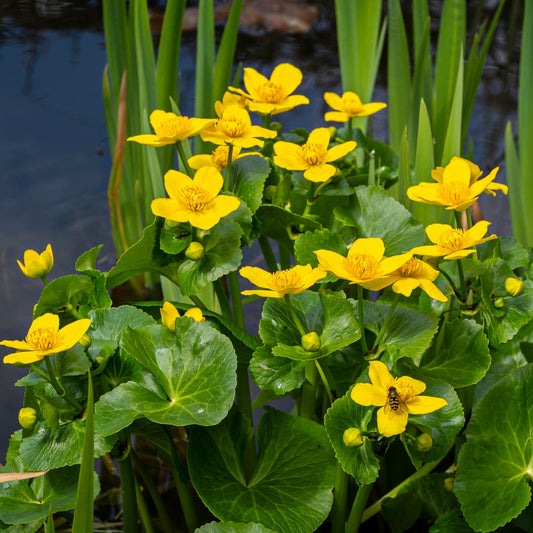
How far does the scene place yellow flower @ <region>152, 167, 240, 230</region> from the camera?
2.13ft

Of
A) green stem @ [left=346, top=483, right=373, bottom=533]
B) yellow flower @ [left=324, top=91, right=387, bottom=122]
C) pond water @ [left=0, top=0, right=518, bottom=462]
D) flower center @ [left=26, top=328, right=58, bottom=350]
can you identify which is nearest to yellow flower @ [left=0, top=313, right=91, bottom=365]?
flower center @ [left=26, top=328, right=58, bottom=350]

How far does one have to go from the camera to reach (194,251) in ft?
2.22

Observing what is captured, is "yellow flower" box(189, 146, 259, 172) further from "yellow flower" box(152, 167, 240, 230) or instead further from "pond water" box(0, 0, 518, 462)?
"pond water" box(0, 0, 518, 462)

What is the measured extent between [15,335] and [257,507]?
95 cm

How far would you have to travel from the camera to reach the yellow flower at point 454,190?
66 centimetres

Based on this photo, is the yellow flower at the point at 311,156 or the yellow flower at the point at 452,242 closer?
the yellow flower at the point at 452,242

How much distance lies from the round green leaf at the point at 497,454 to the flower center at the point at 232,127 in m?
0.38

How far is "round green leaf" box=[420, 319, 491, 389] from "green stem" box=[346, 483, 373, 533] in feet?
0.46

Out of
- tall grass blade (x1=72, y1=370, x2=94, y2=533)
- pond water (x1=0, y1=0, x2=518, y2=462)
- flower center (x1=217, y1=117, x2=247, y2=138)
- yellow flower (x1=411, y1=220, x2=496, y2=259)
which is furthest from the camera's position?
pond water (x1=0, y1=0, x2=518, y2=462)

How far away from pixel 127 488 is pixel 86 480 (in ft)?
0.78

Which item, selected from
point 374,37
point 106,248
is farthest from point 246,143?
point 106,248

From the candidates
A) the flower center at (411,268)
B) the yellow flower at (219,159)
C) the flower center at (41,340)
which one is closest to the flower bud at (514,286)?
the flower center at (411,268)

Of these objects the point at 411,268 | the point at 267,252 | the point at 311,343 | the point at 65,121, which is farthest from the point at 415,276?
the point at 65,121

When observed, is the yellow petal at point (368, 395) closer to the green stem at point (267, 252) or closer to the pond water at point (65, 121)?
the green stem at point (267, 252)
